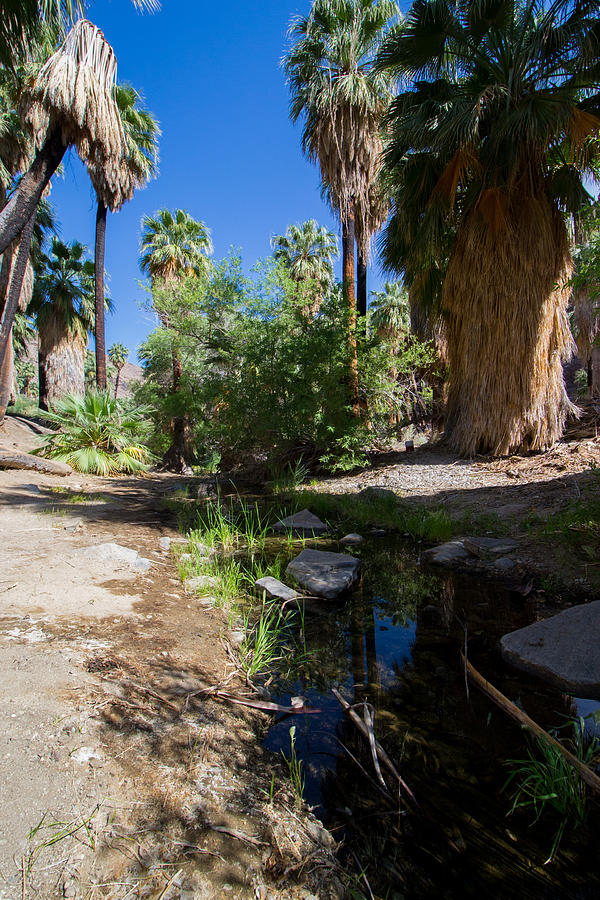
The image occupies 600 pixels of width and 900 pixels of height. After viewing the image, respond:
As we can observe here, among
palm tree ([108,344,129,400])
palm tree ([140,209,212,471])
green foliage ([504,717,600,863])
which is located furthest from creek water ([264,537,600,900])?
palm tree ([108,344,129,400])

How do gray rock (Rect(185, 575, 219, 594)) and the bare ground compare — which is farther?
gray rock (Rect(185, 575, 219, 594))

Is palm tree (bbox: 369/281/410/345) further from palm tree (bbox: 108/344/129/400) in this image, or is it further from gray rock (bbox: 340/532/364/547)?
palm tree (bbox: 108/344/129/400)

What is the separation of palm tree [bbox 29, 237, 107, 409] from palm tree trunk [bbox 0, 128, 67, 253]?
41.2 feet

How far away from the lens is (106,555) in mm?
3885

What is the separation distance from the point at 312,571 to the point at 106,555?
74.6 inches

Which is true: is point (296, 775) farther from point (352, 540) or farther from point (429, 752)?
point (352, 540)

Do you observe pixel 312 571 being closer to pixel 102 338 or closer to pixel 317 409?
pixel 317 409

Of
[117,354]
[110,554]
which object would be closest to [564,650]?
[110,554]

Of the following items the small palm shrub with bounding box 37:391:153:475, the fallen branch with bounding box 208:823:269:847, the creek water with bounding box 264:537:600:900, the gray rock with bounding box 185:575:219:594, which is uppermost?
the small palm shrub with bounding box 37:391:153:475

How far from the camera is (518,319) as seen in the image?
8.23m

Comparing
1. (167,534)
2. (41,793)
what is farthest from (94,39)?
(41,793)

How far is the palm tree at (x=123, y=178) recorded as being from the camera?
14.4 m

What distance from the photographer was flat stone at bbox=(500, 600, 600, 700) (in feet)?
7.87

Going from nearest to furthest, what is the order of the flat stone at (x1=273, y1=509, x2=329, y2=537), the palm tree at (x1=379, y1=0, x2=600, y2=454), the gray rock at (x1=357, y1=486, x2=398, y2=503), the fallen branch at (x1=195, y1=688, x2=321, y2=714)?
the fallen branch at (x1=195, y1=688, x2=321, y2=714), the flat stone at (x1=273, y1=509, x2=329, y2=537), the palm tree at (x1=379, y1=0, x2=600, y2=454), the gray rock at (x1=357, y1=486, x2=398, y2=503)
